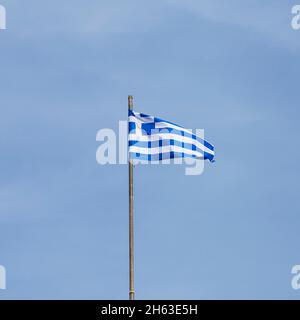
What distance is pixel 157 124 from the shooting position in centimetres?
6494

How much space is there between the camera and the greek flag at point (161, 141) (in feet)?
210

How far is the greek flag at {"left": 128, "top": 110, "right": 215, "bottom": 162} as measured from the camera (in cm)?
6388

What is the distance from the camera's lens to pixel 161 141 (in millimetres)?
64312
